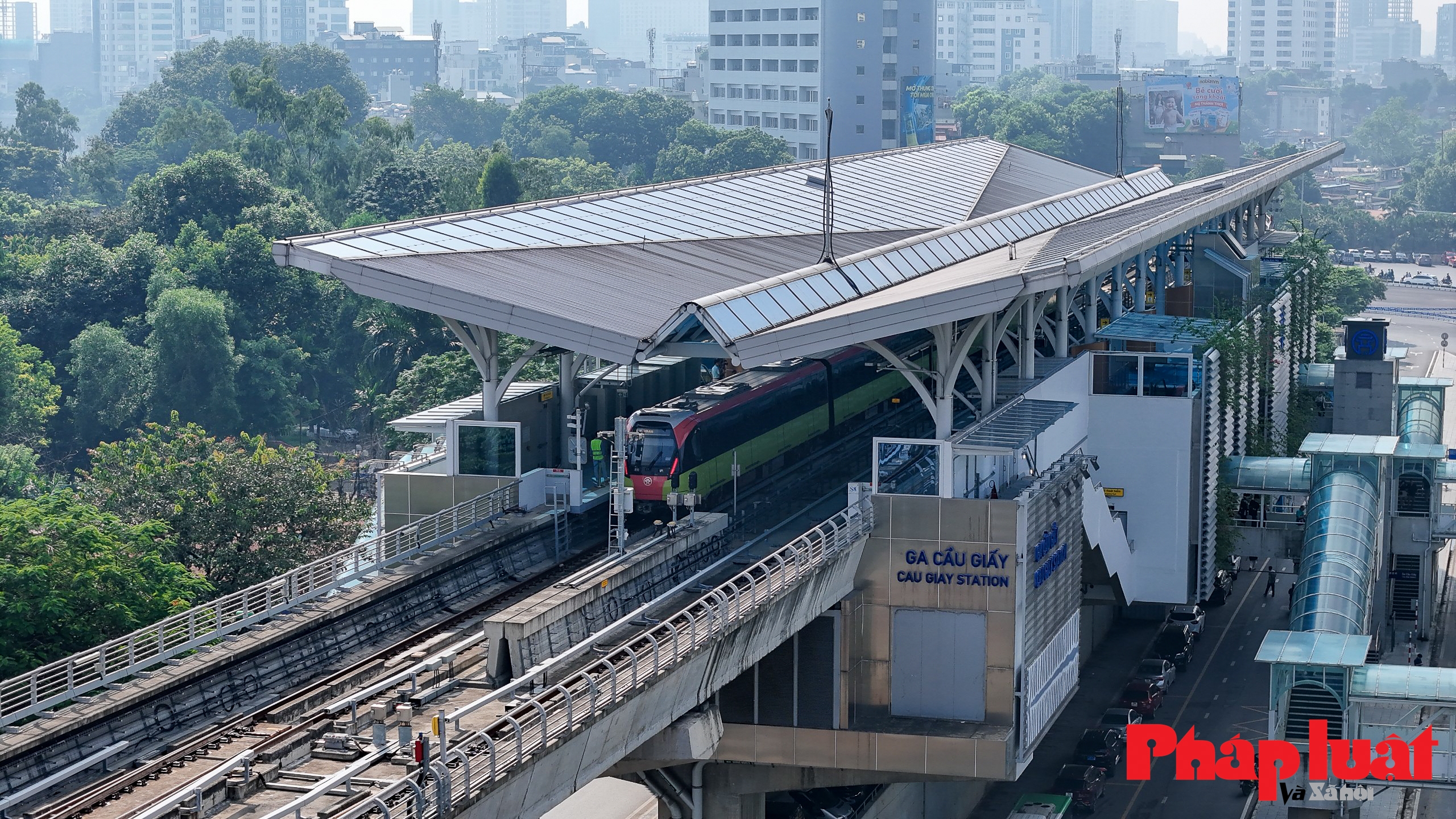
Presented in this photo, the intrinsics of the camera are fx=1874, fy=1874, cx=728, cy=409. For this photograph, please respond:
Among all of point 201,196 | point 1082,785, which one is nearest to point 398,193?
point 201,196

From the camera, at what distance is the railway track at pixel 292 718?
26.3 m

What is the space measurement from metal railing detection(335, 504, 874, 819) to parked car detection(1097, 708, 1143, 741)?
17024 millimetres

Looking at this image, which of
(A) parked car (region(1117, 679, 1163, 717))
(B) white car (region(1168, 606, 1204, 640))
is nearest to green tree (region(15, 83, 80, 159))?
(B) white car (region(1168, 606, 1204, 640))

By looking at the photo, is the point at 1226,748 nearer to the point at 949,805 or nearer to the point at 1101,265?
the point at 949,805

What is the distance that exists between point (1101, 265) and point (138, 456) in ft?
101

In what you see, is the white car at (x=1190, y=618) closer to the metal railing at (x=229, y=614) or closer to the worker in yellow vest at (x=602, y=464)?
the worker in yellow vest at (x=602, y=464)

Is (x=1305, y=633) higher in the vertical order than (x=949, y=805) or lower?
higher

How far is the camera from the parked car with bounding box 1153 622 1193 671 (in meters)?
60.2

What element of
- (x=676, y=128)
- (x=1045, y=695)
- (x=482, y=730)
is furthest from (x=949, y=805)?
(x=676, y=128)

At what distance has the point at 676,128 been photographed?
614ft

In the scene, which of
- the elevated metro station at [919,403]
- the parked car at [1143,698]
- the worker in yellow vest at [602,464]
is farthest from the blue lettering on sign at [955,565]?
the parked car at [1143,698]

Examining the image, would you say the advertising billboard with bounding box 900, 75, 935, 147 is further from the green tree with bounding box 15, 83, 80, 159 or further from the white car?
the white car

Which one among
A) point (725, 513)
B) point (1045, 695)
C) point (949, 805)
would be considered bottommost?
point (949, 805)

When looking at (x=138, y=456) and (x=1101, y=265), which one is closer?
(x=1101, y=265)
